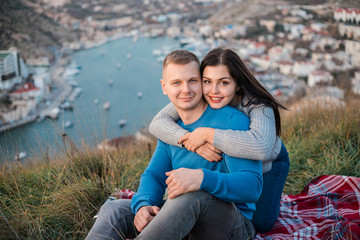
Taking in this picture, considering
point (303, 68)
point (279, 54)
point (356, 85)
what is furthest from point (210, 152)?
point (279, 54)

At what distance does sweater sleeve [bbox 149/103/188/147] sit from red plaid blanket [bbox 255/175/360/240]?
53cm

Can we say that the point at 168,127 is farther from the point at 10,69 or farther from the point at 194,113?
the point at 10,69

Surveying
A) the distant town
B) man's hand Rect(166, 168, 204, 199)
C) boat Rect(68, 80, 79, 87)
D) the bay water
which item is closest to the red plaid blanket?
man's hand Rect(166, 168, 204, 199)

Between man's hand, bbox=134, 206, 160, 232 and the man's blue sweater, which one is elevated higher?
the man's blue sweater

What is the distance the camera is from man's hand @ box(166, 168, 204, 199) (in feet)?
2.99

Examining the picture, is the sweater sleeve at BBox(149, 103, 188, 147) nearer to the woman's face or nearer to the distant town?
the woman's face

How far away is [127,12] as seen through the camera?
41375 mm

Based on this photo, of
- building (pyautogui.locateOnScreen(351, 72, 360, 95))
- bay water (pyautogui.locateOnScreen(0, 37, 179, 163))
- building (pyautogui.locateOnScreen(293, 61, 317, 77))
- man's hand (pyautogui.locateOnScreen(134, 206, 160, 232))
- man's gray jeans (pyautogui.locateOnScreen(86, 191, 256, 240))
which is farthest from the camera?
building (pyautogui.locateOnScreen(293, 61, 317, 77))

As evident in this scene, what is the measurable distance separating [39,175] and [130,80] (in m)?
20.0

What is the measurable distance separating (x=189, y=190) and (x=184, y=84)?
0.39m

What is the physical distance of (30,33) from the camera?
13250 millimetres

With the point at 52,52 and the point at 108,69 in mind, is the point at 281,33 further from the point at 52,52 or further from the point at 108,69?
the point at 52,52

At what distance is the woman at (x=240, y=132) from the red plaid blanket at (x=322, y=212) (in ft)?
0.30

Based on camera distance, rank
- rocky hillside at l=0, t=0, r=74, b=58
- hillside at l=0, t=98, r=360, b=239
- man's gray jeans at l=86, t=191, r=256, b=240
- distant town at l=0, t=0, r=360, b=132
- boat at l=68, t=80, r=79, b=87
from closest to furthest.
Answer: man's gray jeans at l=86, t=191, r=256, b=240 < hillside at l=0, t=98, r=360, b=239 < rocky hillside at l=0, t=0, r=74, b=58 < distant town at l=0, t=0, r=360, b=132 < boat at l=68, t=80, r=79, b=87
